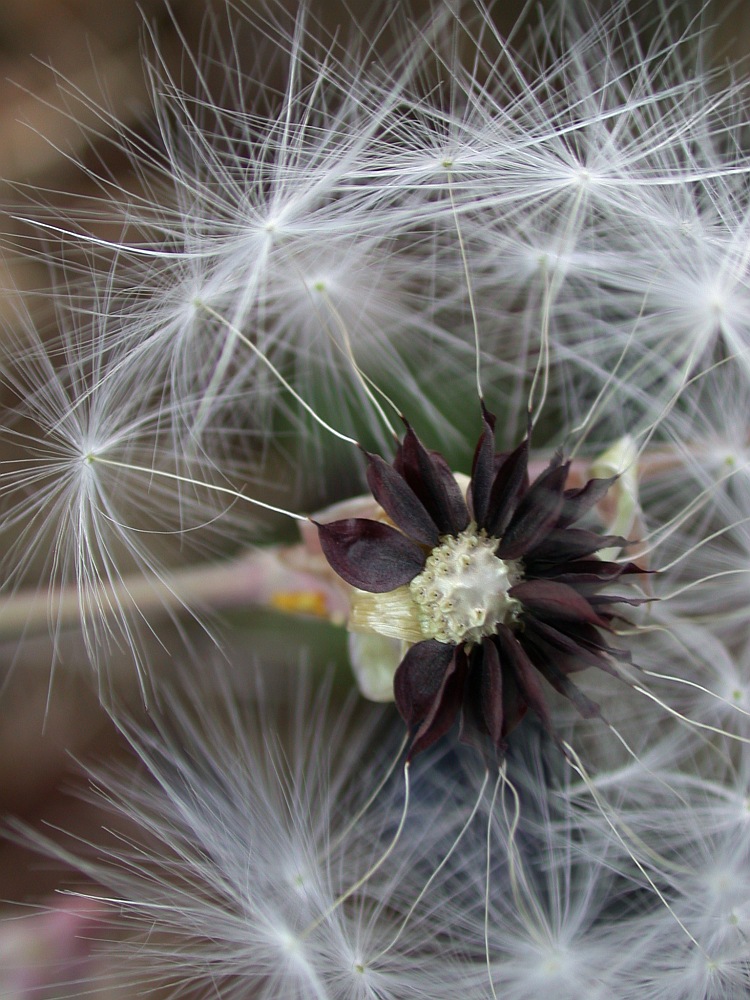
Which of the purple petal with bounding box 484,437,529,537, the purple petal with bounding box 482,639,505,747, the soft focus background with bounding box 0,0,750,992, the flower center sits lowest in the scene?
the purple petal with bounding box 482,639,505,747

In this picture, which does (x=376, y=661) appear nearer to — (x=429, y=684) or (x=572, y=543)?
(x=429, y=684)

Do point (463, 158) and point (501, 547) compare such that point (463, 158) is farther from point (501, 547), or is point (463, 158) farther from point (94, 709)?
point (94, 709)

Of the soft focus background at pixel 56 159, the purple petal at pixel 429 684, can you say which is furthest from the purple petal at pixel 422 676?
the soft focus background at pixel 56 159

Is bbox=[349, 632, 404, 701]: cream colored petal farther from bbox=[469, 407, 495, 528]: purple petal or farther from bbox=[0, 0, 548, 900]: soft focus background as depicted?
bbox=[0, 0, 548, 900]: soft focus background

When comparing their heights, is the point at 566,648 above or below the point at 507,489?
below

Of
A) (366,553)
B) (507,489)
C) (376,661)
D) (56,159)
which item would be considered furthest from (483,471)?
(56,159)

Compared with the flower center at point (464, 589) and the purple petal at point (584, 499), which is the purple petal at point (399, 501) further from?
the purple petal at point (584, 499)

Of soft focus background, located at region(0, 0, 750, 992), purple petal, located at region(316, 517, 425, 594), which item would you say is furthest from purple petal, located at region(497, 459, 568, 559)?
soft focus background, located at region(0, 0, 750, 992)
